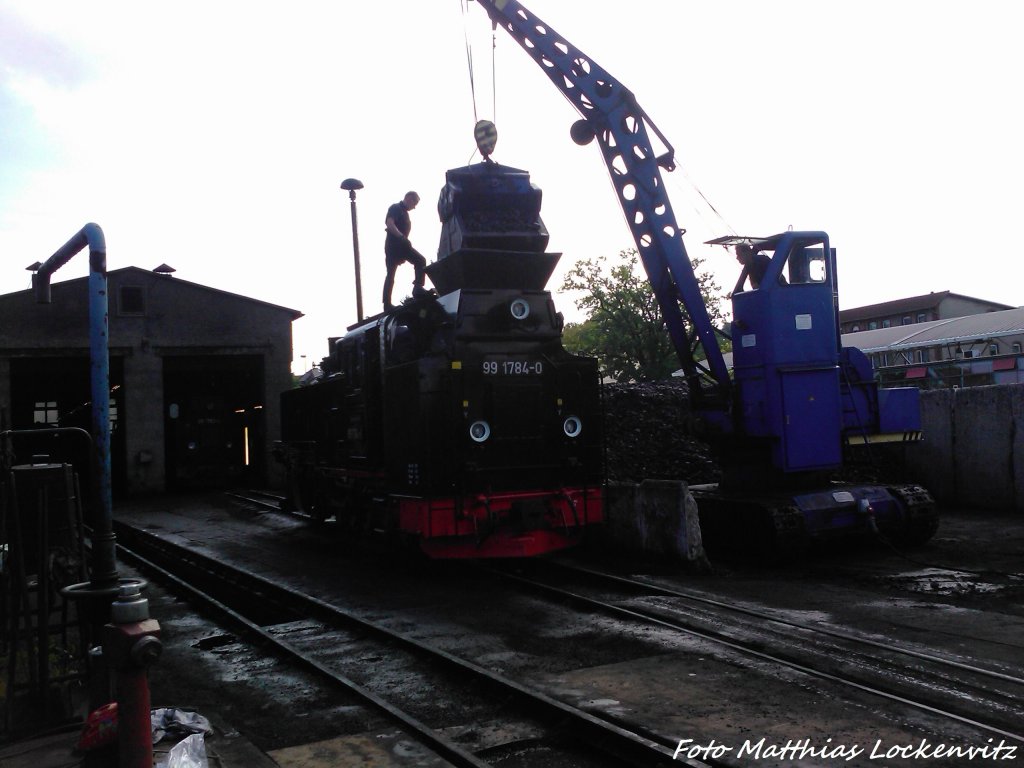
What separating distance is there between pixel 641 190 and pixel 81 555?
9019 mm

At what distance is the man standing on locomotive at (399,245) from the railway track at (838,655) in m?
4.31

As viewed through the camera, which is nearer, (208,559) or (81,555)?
(81,555)

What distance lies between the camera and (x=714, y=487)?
12031 millimetres

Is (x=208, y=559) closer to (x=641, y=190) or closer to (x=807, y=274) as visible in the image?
(x=641, y=190)

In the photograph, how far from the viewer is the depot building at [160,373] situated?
71.3 ft

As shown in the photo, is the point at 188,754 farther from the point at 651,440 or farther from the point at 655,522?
the point at 651,440

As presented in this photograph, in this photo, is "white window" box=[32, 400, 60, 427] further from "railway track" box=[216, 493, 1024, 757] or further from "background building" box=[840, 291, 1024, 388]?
"background building" box=[840, 291, 1024, 388]

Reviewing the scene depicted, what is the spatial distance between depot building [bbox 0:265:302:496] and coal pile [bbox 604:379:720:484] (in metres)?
10.7

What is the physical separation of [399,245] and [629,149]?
143 inches

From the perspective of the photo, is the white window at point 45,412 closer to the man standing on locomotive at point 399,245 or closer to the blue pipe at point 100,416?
the man standing on locomotive at point 399,245

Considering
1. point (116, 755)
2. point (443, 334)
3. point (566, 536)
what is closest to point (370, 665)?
point (116, 755)

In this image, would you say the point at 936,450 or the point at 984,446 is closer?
the point at 984,446

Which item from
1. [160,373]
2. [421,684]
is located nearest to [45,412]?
[160,373]

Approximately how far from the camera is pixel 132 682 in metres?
3.49
